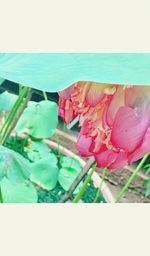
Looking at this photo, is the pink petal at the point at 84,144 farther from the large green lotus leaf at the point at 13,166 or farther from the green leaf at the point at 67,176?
the green leaf at the point at 67,176

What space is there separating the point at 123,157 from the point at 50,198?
12.2 inches

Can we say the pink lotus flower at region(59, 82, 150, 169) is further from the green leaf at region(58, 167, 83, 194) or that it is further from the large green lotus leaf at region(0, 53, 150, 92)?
the green leaf at region(58, 167, 83, 194)

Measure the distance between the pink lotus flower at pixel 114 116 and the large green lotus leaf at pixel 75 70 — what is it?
2cm

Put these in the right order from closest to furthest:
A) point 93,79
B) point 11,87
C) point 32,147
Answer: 1. point 93,79
2. point 11,87
3. point 32,147

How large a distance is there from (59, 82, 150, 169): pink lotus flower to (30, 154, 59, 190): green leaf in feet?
0.87

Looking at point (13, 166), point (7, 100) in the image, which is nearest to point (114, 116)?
point (13, 166)

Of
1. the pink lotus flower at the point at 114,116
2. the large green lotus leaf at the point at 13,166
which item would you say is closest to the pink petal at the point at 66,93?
the pink lotus flower at the point at 114,116

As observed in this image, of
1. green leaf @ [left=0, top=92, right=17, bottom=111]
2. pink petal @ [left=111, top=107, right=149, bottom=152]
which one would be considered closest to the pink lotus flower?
pink petal @ [left=111, top=107, right=149, bottom=152]

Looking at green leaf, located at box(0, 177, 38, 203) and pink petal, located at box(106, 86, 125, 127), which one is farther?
green leaf, located at box(0, 177, 38, 203)

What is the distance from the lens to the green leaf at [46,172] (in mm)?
582

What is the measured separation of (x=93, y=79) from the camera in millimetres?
236

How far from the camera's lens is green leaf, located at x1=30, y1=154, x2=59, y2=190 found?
0.58 meters

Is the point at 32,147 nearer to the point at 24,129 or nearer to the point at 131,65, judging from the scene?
the point at 24,129

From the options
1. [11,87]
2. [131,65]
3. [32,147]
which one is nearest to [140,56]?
[131,65]
